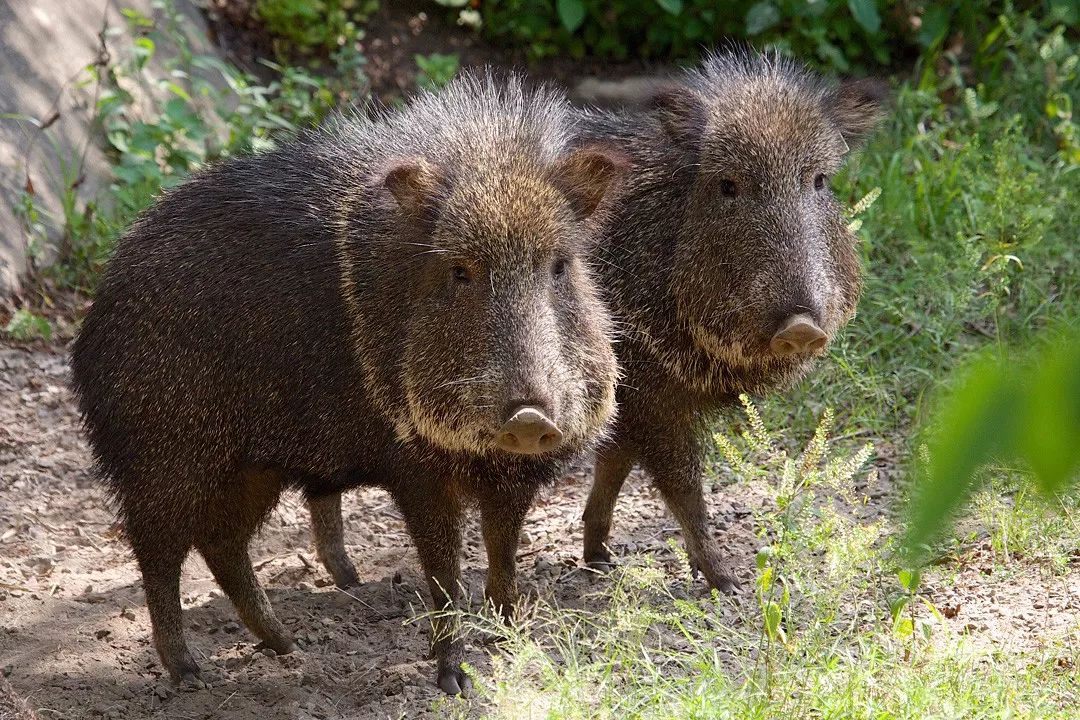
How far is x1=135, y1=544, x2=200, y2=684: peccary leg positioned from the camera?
11.8 ft

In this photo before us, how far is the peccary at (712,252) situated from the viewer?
3598 millimetres

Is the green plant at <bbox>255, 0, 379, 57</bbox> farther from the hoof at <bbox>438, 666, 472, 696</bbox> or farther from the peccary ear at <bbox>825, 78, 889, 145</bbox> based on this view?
the hoof at <bbox>438, 666, 472, 696</bbox>

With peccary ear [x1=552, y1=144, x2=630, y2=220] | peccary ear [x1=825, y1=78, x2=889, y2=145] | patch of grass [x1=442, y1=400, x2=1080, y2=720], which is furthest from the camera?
peccary ear [x1=825, y1=78, x2=889, y2=145]

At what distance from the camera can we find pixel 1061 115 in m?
6.12

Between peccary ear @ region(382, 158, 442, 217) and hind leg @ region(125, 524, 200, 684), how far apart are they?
1.17 metres

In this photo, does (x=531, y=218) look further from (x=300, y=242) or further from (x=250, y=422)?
(x=250, y=422)

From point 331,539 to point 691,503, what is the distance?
1.18m

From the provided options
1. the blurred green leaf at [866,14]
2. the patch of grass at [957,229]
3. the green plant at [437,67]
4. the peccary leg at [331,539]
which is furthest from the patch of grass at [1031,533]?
the green plant at [437,67]

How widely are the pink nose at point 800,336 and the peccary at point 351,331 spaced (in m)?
0.49

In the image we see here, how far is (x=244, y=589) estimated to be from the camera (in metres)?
3.77

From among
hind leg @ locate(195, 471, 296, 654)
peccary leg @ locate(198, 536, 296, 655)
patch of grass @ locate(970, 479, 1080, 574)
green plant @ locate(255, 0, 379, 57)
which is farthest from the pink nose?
green plant @ locate(255, 0, 379, 57)

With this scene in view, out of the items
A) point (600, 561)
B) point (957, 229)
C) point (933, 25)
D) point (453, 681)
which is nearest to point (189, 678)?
point (453, 681)

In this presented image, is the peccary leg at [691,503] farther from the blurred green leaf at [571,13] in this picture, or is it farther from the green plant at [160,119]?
the blurred green leaf at [571,13]

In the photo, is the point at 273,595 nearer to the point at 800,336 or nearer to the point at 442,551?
the point at 442,551
